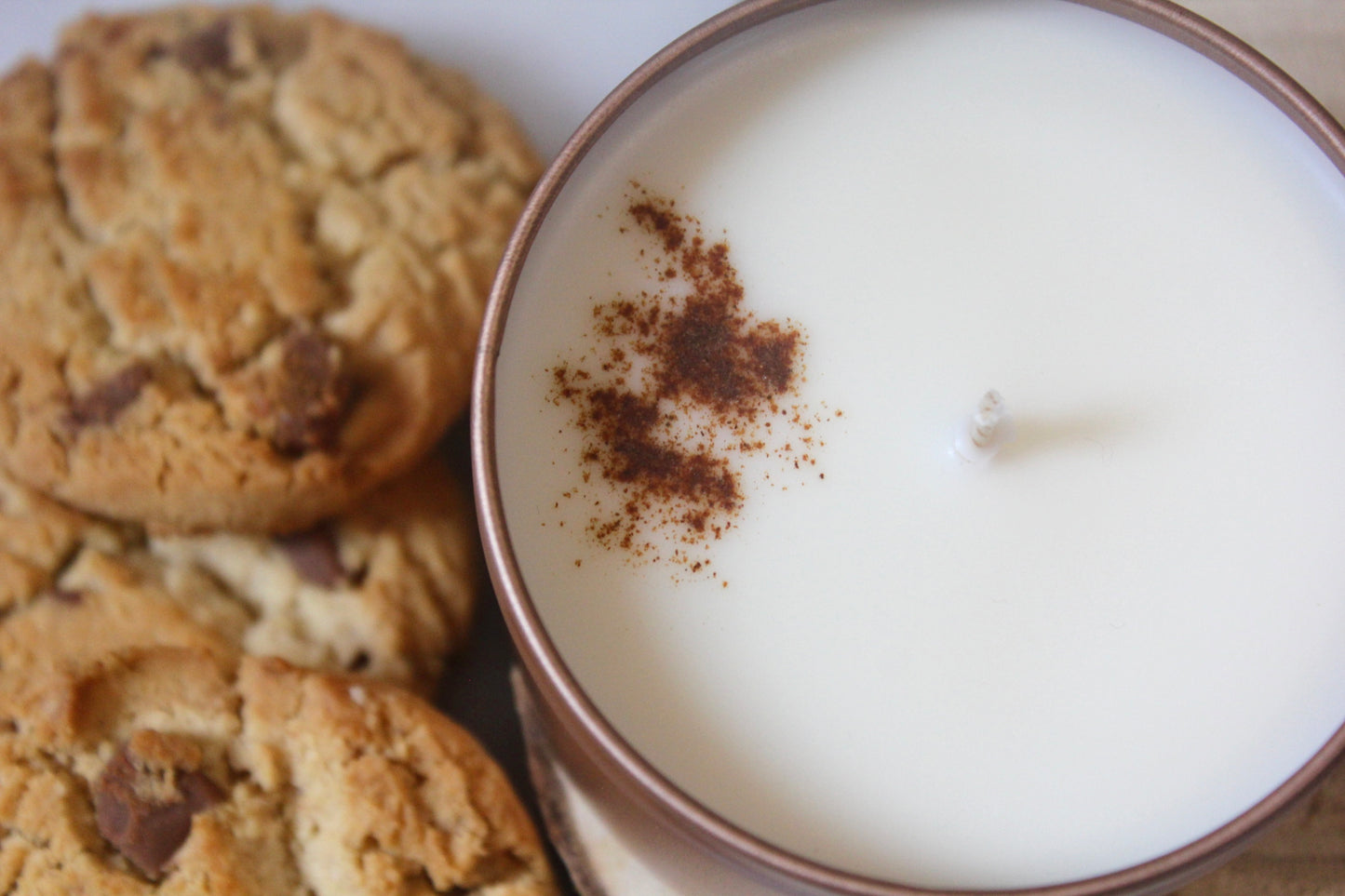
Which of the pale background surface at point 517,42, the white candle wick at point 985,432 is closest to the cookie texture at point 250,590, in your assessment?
the pale background surface at point 517,42

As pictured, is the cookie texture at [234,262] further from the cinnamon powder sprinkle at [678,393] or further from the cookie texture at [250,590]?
the cinnamon powder sprinkle at [678,393]

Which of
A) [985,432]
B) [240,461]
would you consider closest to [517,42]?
[240,461]

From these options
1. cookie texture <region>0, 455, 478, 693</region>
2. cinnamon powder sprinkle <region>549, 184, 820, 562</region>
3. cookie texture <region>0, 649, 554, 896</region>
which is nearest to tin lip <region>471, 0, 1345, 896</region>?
cinnamon powder sprinkle <region>549, 184, 820, 562</region>

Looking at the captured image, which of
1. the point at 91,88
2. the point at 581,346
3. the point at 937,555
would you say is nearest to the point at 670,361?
the point at 581,346

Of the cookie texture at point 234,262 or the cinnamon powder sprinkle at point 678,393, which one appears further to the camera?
the cookie texture at point 234,262

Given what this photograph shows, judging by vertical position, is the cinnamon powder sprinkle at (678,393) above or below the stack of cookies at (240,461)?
above

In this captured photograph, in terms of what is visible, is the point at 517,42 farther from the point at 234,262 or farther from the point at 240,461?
the point at 240,461

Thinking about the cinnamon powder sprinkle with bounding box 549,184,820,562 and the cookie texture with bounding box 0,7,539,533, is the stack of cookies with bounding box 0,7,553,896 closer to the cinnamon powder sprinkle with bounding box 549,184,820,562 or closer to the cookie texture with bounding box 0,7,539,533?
the cookie texture with bounding box 0,7,539,533
